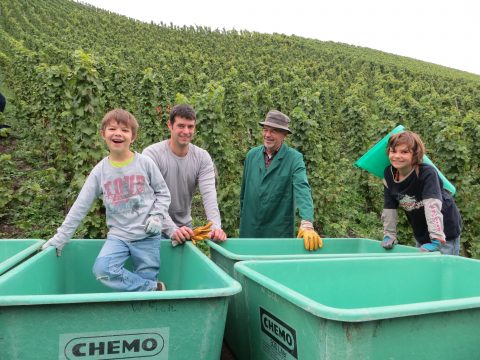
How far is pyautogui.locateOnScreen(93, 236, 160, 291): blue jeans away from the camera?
7.47 ft

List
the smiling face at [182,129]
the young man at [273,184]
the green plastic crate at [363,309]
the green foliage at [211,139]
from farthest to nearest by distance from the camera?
the green foliage at [211,139] < the young man at [273,184] < the smiling face at [182,129] < the green plastic crate at [363,309]

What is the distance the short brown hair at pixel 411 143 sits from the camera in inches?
112

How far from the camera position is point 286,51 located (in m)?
36.3

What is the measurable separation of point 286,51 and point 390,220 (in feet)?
115

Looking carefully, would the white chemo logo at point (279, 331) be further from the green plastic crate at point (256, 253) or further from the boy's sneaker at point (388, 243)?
the boy's sneaker at point (388, 243)

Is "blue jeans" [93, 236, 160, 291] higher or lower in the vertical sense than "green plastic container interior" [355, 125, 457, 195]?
lower

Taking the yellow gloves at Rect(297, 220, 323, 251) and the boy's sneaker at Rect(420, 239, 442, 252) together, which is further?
the yellow gloves at Rect(297, 220, 323, 251)

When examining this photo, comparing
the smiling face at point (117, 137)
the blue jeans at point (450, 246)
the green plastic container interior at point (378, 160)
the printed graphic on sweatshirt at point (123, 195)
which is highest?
the smiling face at point (117, 137)

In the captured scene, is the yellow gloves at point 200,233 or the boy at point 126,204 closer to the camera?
the boy at point 126,204

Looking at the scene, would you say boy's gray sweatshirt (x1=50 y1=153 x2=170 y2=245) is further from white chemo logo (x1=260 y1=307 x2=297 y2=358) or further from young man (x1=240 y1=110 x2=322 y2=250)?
young man (x1=240 y1=110 x2=322 y2=250)

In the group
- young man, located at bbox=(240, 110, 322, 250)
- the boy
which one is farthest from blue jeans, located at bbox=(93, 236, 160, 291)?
young man, located at bbox=(240, 110, 322, 250)

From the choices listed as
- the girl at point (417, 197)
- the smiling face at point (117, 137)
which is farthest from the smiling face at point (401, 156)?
the smiling face at point (117, 137)

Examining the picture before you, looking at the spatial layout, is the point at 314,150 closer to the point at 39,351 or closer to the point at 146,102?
the point at 146,102

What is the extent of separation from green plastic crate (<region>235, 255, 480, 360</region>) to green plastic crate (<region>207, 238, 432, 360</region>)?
0.35 feet
